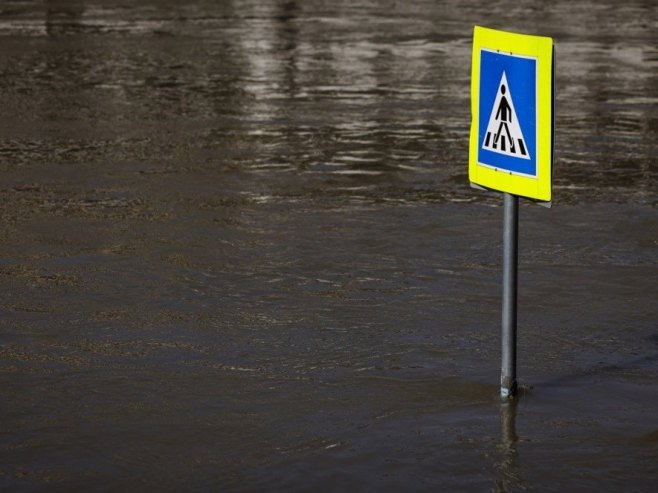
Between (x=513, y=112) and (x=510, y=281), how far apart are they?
722 millimetres

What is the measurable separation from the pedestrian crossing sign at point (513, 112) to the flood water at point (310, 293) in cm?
101

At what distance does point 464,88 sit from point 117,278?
891cm

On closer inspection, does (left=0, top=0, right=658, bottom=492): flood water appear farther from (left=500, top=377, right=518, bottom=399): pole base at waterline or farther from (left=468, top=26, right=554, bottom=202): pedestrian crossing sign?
(left=468, top=26, right=554, bottom=202): pedestrian crossing sign

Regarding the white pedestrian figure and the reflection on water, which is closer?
the reflection on water

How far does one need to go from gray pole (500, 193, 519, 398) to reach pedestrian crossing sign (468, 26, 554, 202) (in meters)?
0.12

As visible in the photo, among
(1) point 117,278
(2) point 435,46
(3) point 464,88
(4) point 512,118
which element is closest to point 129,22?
Result: (2) point 435,46

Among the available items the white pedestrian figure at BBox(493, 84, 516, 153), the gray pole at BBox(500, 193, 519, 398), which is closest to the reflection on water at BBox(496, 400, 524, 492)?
the gray pole at BBox(500, 193, 519, 398)

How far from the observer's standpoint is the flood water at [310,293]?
568cm

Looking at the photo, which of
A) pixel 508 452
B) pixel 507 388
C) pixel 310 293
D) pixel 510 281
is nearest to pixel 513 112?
pixel 510 281

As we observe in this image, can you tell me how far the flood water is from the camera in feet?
18.6

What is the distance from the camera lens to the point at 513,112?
580 centimetres

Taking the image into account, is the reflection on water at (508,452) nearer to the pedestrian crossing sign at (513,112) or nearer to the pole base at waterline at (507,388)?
the pole base at waterline at (507,388)

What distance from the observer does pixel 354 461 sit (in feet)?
18.3

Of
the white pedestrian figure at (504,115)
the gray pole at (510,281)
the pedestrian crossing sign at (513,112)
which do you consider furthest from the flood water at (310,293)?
the white pedestrian figure at (504,115)
